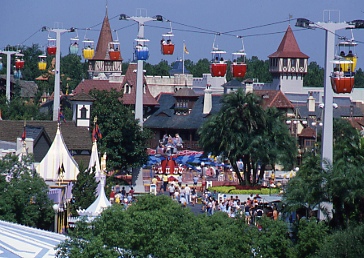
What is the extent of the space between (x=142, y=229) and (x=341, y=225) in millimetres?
7626

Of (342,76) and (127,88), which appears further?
(127,88)

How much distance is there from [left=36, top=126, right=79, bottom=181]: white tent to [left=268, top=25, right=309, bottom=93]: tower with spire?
246ft

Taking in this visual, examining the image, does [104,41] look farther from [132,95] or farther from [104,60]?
[132,95]

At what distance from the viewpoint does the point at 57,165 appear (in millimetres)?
46969

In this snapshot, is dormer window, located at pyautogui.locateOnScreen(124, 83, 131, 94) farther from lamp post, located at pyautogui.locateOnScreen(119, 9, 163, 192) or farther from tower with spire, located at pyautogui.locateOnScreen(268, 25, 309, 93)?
lamp post, located at pyautogui.locateOnScreen(119, 9, 163, 192)

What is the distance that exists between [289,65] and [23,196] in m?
86.0

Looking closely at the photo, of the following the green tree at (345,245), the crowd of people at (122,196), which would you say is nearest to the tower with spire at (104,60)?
the crowd of people at (122,196)

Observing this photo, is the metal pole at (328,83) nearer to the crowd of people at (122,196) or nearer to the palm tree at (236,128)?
the crowd of people at (122,196)

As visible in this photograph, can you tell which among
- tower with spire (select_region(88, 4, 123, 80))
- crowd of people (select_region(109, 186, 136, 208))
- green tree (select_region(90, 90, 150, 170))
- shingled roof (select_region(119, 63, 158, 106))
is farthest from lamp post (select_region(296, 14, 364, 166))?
tower with spire (select_region(88, 4, 123, 80))

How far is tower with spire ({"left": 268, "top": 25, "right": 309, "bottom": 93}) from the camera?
12119 cm

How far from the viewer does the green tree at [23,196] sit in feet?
124

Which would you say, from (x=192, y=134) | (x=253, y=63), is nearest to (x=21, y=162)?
(x=192, y=134)

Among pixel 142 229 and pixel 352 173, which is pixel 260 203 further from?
pixel 142 229

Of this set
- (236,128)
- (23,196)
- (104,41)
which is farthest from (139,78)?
(104,41)
